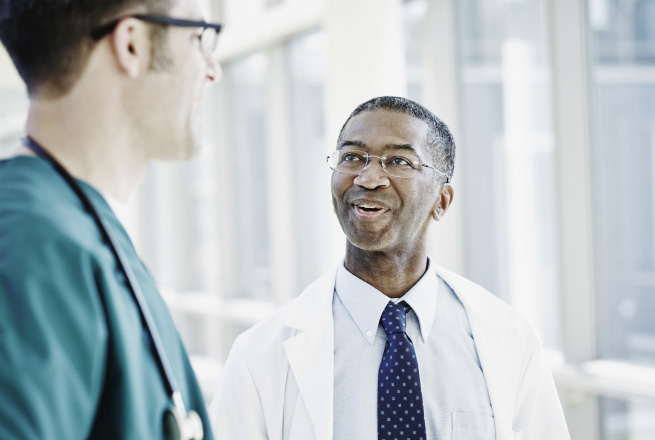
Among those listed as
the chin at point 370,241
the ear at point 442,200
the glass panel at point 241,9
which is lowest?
the chin at point 370,241

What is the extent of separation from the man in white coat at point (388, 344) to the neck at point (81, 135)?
84cm

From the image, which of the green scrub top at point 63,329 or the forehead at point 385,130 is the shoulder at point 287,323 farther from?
the green scrub top at point 63,329

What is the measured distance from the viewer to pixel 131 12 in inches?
28.4

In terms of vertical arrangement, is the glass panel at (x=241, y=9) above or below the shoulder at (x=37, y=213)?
above

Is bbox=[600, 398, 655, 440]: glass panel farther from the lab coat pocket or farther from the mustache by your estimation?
the mustache

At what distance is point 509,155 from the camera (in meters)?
3.29

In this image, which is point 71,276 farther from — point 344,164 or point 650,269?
point 650,269

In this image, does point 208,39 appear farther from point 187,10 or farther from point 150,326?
point 150,326

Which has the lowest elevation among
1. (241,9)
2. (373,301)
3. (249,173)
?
(373,301)

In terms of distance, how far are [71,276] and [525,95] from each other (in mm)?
2871

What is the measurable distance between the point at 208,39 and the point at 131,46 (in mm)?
110

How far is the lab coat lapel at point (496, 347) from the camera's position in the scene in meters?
1.49

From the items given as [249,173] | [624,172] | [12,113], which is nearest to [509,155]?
[624,172]

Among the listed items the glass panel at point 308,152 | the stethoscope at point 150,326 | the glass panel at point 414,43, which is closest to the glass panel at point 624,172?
the glass panel at point 414,43
